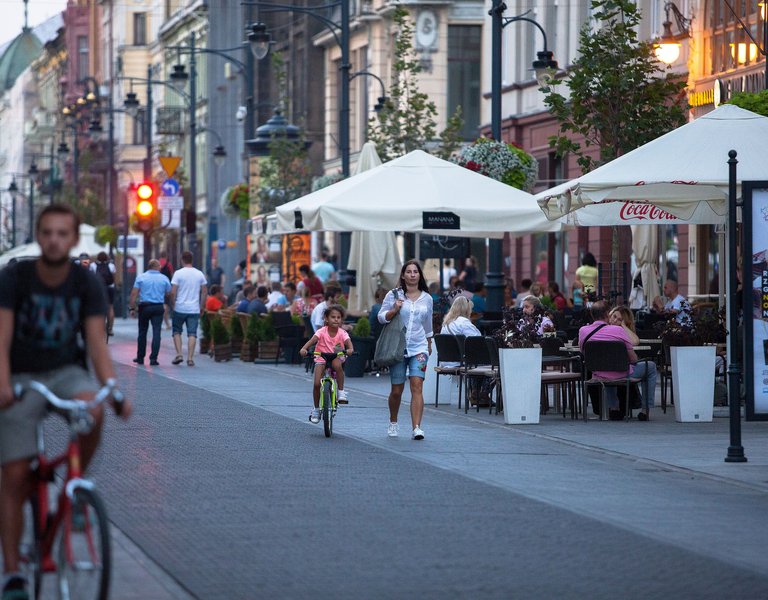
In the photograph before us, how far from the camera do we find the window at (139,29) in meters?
101

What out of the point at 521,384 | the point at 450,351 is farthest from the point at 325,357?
the point at 450,351

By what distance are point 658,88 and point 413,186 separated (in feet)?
12.2

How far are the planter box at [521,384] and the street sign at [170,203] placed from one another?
23606 mm

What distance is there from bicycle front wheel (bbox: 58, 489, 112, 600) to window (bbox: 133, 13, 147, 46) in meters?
95.2

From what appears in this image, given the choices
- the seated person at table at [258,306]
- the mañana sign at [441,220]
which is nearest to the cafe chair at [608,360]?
the mañana sign at [441,220]

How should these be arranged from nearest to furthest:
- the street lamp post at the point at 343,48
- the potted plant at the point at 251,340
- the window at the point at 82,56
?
the potted plant at the point at 251,340
the street lamp post at the point at 343,48
the window at the point at 82,56

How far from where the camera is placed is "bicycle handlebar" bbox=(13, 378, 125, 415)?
732 cm

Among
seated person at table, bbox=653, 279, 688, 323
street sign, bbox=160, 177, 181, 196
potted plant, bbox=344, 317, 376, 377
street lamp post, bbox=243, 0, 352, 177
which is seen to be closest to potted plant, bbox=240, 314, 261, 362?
potted plant, bbox=344, 317, 376, 377

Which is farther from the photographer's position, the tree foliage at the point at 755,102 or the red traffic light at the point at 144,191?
the red traffic light at the point at 144,191

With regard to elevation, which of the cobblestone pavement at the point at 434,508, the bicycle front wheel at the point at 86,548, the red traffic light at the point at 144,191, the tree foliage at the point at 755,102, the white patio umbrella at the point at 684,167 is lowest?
the cobblestone pavement at the point at 434,508

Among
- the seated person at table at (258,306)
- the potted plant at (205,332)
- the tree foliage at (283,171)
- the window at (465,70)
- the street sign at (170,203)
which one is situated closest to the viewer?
the seated person at table at (258,306)

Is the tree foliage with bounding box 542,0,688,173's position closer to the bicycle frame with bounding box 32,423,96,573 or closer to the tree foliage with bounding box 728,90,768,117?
the tree foliage with bounding box 728,90,768,117

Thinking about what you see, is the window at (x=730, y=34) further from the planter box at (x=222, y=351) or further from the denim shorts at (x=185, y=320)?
the denim shorts at (x=185, y=320)

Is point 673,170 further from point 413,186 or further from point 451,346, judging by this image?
point 413,186
